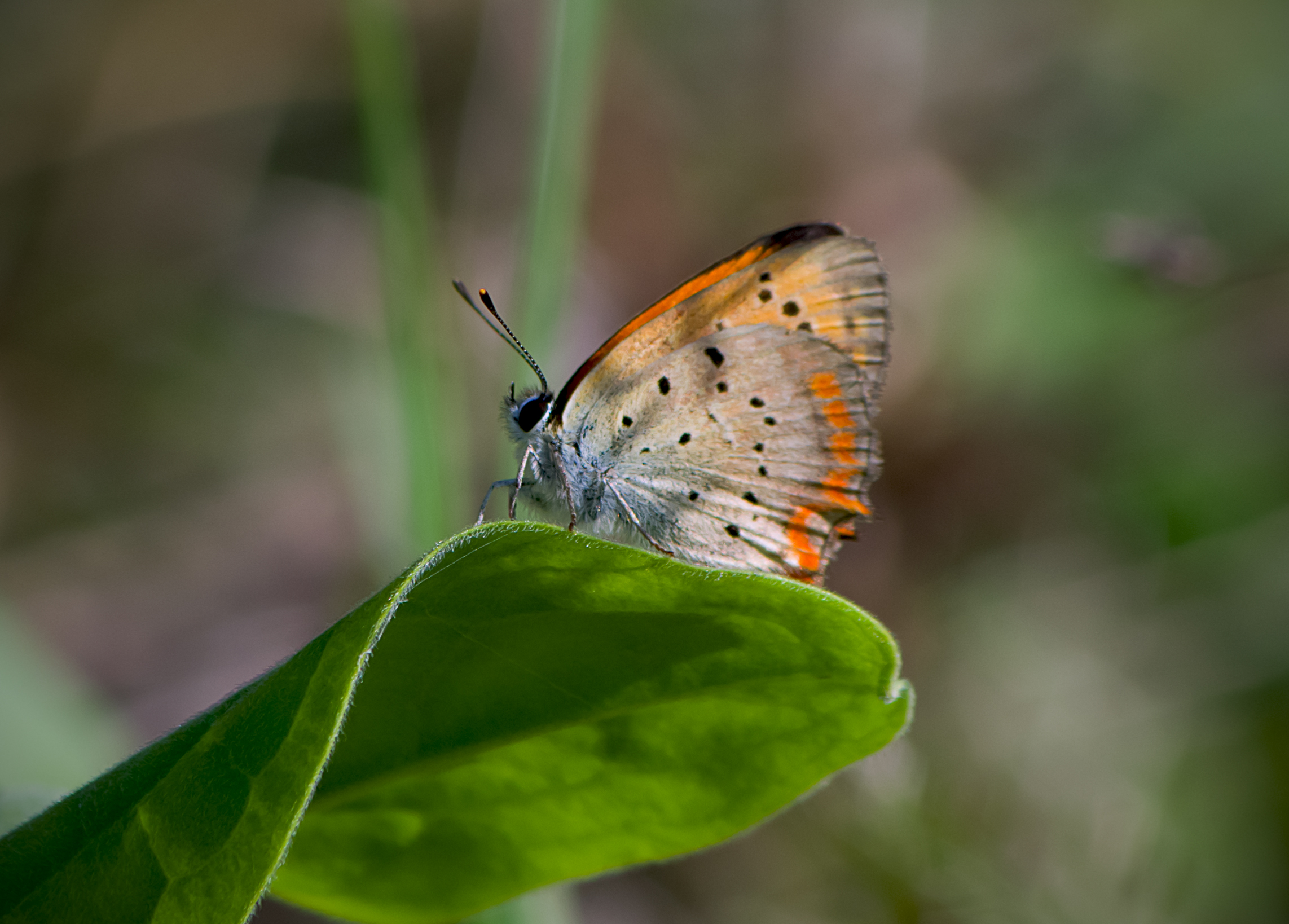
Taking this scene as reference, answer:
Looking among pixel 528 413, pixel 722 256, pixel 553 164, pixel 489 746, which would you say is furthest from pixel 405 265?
pixel 722 256

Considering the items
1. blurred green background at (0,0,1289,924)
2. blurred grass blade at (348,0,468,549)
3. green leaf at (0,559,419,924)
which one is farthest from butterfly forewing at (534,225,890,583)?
green leaf at (0,559,419,924)

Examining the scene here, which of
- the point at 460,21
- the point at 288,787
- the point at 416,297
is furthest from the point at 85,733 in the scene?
the point at 460,21

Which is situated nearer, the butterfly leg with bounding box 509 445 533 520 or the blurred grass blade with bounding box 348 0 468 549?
the butterfly leg with bounding box 509 445 533 520

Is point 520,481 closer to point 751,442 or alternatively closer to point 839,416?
point 751,442

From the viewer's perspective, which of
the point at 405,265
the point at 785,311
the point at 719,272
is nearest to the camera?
the point at 719,272

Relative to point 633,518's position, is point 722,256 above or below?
above

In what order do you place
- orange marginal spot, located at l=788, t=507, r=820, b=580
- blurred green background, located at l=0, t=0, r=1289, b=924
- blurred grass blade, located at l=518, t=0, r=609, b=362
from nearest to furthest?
1. orange marginal spot, located at l=788, t=507, r=820, b=580
2. blurred grass blade, located at l=518, t=0, r=609, b=362
3. blurred green background, located at l=0, t=0, r=1289, b=924

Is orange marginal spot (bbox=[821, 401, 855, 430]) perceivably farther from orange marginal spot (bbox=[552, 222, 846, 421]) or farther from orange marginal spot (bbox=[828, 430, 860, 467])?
orange marginal spot (bbox=[552, 222, 846, 421])

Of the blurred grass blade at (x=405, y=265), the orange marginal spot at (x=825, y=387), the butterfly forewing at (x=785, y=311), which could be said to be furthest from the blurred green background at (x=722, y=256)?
the orange marginal spot at (x=825, y=387)

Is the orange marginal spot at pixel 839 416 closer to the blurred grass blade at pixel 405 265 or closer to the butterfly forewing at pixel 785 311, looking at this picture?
the butterfly forewing at pixel 785 311
